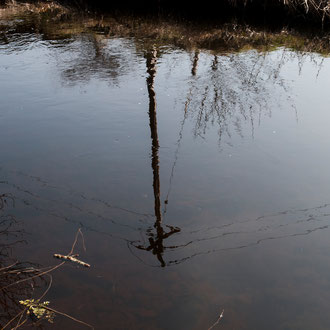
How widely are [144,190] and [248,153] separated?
1811 mm

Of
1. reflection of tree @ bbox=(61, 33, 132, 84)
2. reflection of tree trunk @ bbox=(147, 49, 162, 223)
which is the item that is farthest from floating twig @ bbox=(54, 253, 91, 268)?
reflection of tree @ bbox=(61, 33, 132, 84)

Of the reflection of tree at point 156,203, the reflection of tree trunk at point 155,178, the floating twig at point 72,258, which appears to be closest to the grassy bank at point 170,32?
the reflection of tree trunk at point 155,178

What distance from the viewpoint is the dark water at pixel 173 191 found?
3408mm

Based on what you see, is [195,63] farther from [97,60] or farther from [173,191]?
[173,191]

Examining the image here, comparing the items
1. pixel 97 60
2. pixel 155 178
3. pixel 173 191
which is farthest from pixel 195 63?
pixel 173 191

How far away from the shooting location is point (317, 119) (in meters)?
6.64

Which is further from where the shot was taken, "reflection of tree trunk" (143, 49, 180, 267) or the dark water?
"reflection of tree trunk" (143, 49, 180, 267)

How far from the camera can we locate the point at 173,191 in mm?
4871

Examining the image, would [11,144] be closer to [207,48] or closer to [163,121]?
[163,121]

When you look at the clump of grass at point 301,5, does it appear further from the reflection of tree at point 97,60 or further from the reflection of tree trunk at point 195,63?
the reflection of tree at point 97,60

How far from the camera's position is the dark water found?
134 inches

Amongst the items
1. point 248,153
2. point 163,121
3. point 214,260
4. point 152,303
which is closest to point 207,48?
point 163,121

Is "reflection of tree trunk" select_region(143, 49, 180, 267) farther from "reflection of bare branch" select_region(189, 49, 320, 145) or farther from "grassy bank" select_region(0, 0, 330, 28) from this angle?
"grassy bank" select_region(0, 0, 330, 28)

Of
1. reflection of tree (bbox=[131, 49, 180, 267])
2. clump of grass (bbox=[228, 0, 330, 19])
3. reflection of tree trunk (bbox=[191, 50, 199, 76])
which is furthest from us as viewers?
clump of grass (bbox=[228, 0, 330, 19])
